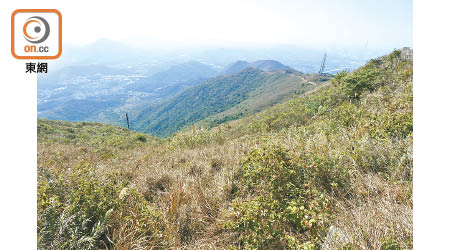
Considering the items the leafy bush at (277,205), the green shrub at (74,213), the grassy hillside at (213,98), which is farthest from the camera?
the grassy hillside at (213,98)

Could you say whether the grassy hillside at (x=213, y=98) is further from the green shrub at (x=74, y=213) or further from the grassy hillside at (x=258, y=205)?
the green shrub at (x=74, y=213)

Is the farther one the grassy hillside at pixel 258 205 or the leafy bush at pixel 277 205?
the leafy bush at pixel 277 205

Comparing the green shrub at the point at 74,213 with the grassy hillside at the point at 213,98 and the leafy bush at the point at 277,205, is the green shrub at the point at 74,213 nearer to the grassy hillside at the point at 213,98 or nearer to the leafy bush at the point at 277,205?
the leafy bush at the point at 277,205

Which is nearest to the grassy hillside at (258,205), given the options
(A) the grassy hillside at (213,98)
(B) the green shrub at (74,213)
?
(B) the green shrub at (74,213)

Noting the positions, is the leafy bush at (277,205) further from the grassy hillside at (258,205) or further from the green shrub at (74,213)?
the green shrub at (74,213)

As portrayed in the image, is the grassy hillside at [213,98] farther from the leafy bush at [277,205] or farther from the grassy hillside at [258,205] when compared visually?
the leafy bush at [277,205]

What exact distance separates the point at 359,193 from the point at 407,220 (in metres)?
0.71

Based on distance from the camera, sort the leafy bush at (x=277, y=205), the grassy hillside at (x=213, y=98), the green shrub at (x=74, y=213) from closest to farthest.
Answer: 1. the green shrub at (x=74, y=213)
2. the leafy bush at (x=277, y=205)
3. the grassy hillside at (x=213, y=98)

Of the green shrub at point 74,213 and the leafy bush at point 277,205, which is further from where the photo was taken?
the leafy bush at point 277,205

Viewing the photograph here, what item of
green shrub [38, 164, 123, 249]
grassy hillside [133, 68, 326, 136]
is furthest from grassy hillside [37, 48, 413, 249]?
grassy hillside [133, 68, 326, 136]

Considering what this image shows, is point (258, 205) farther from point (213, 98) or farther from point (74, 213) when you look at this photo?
point (213, 98)

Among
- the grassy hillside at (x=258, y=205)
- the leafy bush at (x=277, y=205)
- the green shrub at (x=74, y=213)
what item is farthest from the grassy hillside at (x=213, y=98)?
the green shrub at (x=74, y=213)

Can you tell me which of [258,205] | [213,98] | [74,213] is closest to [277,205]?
[258,205]

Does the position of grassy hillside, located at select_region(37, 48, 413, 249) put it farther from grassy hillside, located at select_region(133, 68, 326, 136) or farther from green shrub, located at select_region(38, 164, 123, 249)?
grassy hillside, located at select_region(133, 68, 326, 136)
